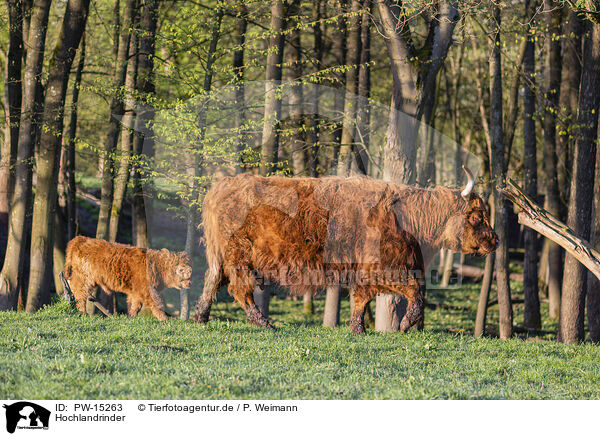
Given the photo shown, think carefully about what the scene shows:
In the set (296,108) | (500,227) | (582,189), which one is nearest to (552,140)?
(500,227)

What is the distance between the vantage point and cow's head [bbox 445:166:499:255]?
1114cm

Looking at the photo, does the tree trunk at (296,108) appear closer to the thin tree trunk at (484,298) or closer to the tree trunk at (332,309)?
the tree trunk at (332,309)

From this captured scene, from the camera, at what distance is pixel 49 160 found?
1453 centimetres

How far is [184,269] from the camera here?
13164 mm

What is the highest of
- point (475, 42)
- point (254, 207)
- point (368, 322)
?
point (475, 42)

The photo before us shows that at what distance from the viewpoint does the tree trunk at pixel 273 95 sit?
52.7ft

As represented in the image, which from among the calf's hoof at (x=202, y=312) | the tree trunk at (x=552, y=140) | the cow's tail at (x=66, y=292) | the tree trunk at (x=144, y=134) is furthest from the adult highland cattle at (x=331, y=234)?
the tree trunk at (x=552, y=140)

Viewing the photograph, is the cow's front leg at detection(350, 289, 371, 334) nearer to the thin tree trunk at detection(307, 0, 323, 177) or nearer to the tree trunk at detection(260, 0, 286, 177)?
the tree trunk at detection(260, 0, 286, 177)

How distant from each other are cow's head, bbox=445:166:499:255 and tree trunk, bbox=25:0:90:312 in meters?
8.52
